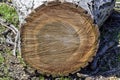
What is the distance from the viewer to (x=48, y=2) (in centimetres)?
460

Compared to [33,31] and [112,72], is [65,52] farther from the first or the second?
[112,72]

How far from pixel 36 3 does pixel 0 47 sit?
1.07 m

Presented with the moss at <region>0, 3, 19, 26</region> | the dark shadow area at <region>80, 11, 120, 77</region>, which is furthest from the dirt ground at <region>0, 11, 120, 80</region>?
the moss at <region>0, 3, 19, 26</region>

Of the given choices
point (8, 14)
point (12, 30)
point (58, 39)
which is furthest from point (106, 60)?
point (8, 14)

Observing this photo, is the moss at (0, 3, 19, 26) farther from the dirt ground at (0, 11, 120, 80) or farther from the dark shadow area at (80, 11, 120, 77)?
the dark shadow area at (80, 11, 120, 77)

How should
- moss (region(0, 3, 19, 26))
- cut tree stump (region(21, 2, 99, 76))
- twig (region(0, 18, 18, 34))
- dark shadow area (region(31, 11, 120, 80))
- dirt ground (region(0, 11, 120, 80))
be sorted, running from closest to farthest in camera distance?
cut tree stump (region(21, 2, 99, 76)) → dirt ground (region(0, 11, 120, 80)) → dark shadow area (region(31, 11, 120, 80)) → twig (region(0, 18, 18, 34)) → moss (region(0, 3, 19, 26))

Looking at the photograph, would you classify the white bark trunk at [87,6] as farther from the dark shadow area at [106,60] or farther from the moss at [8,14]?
the moss at [8,14]

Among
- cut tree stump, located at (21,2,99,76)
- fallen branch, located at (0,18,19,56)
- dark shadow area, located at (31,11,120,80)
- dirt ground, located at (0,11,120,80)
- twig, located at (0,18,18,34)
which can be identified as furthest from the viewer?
twig, located at (0,18,18,34)

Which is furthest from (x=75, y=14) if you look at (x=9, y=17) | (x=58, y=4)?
(x=9, y=17)

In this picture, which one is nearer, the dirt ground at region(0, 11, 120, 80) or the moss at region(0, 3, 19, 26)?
the dirt ground at region(0, 11, 120, 80)

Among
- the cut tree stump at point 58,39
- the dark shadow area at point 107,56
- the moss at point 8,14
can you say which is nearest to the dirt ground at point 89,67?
the dark shadow area at point 107,56

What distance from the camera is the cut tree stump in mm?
4633

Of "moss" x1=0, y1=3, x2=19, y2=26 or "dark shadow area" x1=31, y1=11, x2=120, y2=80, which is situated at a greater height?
"moss" x1=0, y1=3, x2=19, y2=26

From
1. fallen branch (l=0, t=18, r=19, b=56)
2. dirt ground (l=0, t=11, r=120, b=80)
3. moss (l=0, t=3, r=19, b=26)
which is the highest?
moss (l=0, t=3, r=19, b=26)
